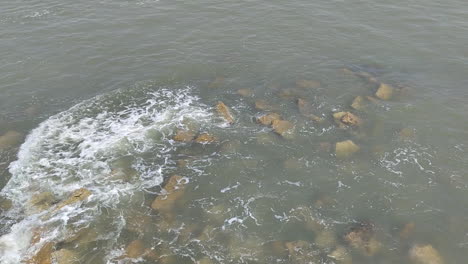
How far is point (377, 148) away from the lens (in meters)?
23.7

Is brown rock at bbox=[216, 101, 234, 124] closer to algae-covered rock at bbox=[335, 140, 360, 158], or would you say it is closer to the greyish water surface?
the greyish water surface

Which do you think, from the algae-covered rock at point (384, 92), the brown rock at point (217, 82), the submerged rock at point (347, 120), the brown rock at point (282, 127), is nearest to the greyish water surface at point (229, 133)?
the brown rock at point (217, 82)

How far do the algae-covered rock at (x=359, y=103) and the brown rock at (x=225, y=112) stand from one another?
8.06 meters

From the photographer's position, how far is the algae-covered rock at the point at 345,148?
23.2 meters

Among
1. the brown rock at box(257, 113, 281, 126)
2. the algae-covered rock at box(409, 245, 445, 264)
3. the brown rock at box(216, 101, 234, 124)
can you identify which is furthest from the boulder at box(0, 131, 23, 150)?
the algae-covered rock at box(409, 245, 445, 264)

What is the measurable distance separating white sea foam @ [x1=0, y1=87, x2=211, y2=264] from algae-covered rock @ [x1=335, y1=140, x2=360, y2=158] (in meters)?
8.58

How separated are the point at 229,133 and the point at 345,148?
6.95 meters

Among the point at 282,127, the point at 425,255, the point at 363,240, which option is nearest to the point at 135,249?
the point at 363,240

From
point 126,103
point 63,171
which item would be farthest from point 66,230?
point 126,103

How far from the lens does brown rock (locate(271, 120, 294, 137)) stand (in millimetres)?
24812

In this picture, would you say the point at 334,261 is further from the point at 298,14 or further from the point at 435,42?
the point at 298,14

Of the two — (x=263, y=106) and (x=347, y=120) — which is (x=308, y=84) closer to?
(x=263, y=106)

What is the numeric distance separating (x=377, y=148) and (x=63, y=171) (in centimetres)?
1781

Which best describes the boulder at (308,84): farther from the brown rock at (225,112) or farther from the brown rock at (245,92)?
the brown rock at (225,112)
